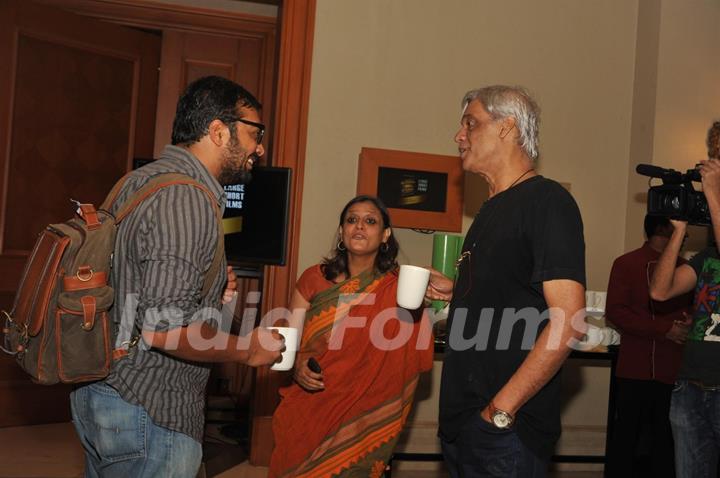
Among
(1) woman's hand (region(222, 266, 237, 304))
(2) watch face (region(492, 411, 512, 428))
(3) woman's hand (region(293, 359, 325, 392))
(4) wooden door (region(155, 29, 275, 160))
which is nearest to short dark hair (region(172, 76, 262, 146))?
(1) woman's hand (region(222, 266, 237, 304))

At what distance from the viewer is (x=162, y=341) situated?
56.9 inches

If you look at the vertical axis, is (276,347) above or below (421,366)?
above

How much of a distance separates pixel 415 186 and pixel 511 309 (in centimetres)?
250

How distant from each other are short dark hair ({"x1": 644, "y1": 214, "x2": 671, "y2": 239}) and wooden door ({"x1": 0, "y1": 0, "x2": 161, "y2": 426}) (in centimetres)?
297

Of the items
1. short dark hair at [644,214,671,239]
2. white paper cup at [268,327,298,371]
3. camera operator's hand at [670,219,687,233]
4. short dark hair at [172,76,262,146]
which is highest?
short dark hair at [172,76,262,146]

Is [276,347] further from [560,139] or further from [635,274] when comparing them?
[560,139]

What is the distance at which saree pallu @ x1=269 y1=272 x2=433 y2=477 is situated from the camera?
2867 millimetres

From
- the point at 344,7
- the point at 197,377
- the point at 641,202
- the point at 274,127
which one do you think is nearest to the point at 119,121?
the point at 274,127

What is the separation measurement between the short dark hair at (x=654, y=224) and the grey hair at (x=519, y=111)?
6.99ft

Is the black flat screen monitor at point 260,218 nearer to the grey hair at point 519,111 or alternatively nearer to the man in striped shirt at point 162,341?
the grey hair at point 519,111

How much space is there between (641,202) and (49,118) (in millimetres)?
3353

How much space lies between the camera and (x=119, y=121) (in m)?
4.78

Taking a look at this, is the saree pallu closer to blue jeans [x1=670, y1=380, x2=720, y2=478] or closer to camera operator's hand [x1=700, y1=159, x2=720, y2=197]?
blue jeans [x1=670, y1=380, x2=720, y2=478]

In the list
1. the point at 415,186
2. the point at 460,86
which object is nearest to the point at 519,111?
the point at 415,186
